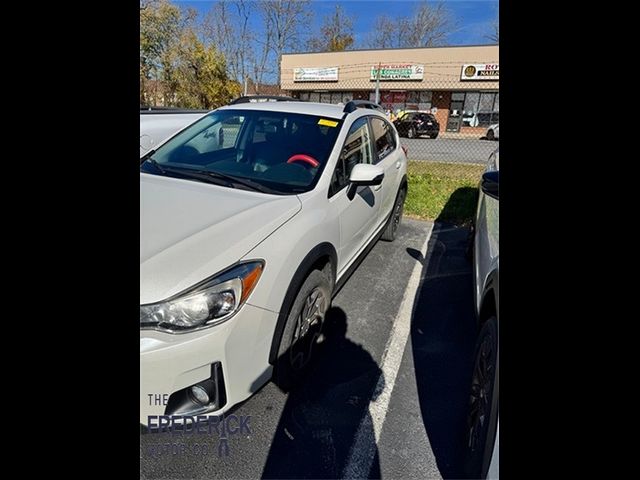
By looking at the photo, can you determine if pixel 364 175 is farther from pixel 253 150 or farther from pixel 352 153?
pixel 253 150

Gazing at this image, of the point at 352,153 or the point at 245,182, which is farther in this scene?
the point at 352,153

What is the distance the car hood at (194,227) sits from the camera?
4.85 ft

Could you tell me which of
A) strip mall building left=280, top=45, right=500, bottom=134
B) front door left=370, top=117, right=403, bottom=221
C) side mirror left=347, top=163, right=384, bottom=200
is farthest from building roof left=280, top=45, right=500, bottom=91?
side mirror left=347, top=163, right=384, bottom=200

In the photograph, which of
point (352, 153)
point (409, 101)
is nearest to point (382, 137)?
point (352, 153)

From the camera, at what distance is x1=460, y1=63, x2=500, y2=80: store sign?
2405 centimetres

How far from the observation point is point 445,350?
275 cm

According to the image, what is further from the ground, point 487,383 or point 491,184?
point 491,184

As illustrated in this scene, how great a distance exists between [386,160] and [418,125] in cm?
1948

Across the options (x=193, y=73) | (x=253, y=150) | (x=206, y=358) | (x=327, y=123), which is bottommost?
(x=206, y=358)

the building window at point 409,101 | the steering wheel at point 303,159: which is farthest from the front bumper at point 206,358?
the building window at point 409,101
